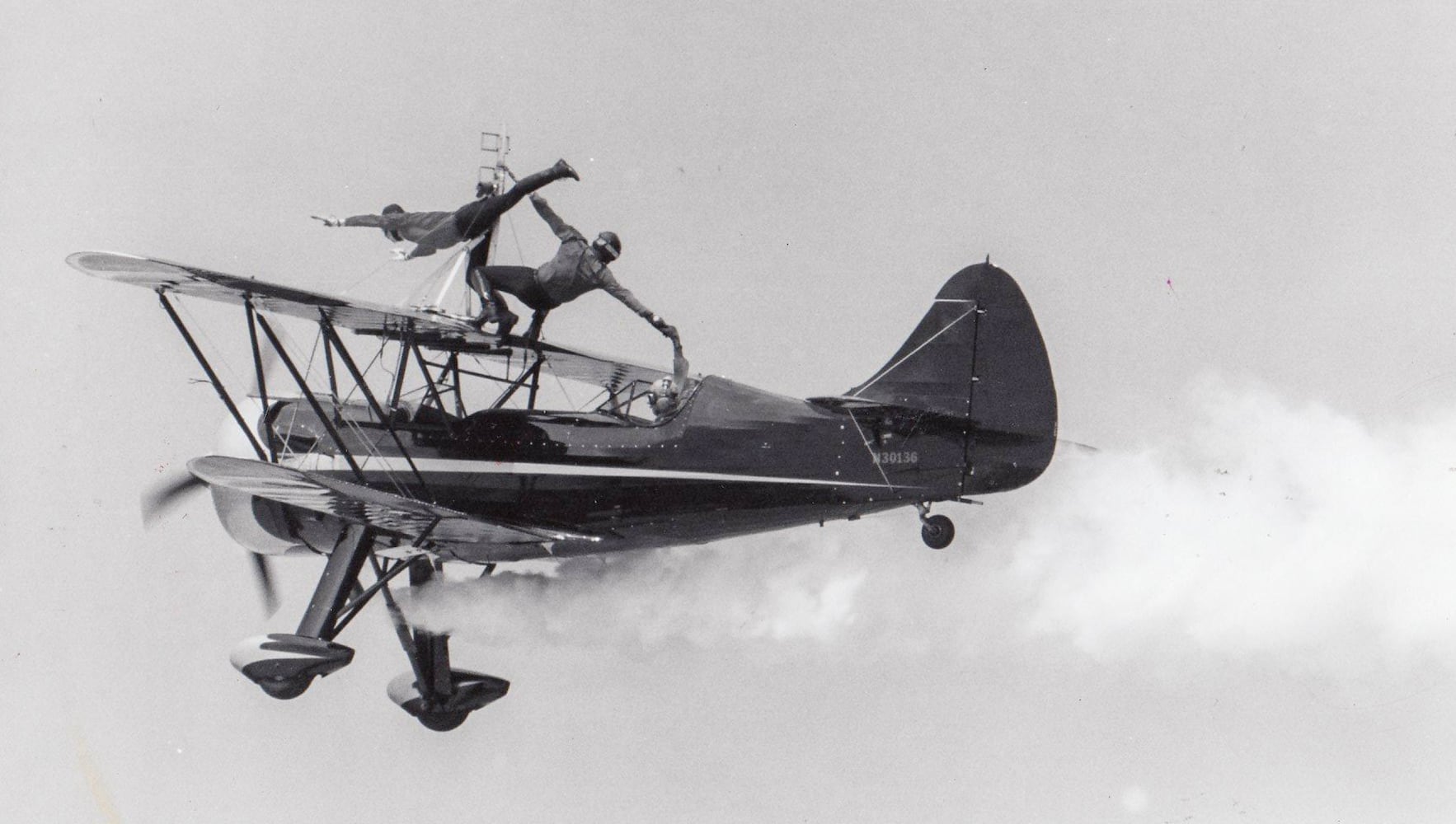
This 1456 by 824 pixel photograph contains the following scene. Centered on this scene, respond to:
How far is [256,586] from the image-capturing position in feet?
38.8

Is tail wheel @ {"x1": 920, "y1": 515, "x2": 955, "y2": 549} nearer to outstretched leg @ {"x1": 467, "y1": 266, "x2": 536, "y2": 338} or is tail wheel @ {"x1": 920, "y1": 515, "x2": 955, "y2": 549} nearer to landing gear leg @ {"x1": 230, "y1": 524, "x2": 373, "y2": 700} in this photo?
outstretched leg @ {"x1": 467, "y1": 266, "x2": 536, "y2": 338}

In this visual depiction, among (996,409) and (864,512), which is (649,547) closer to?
(864,512)

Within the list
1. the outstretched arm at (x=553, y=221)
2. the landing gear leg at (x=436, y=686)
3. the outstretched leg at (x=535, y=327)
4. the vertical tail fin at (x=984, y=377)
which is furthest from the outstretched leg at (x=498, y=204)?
the landing gear leg at (x=436, y=686)

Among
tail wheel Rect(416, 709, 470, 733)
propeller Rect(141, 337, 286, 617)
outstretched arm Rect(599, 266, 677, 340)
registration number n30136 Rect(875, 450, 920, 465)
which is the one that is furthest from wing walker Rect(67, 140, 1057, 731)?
tail wheel Rect(416, 709, 470, 733)

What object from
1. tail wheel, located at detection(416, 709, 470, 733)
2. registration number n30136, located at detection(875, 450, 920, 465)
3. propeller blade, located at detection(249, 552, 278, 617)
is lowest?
tail wheel, located at detection(416, 709, 470, 733)

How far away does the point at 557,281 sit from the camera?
948cm

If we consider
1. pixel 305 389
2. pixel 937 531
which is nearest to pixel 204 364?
pixel 305 389

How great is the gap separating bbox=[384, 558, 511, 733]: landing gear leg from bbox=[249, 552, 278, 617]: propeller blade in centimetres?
115

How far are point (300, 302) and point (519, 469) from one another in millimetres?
1843

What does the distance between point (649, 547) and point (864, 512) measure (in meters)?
1.72

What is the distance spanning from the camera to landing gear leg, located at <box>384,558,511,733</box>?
11.6 m

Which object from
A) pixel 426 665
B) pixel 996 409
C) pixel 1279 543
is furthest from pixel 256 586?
pixel 1279 543

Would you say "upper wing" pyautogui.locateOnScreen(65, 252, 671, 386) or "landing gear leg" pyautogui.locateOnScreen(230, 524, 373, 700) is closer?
"upper wing" pyautogui.locateOnScreen(65, 252, 671, 386)

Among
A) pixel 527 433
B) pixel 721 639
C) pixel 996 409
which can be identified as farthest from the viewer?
pixel 721 639
